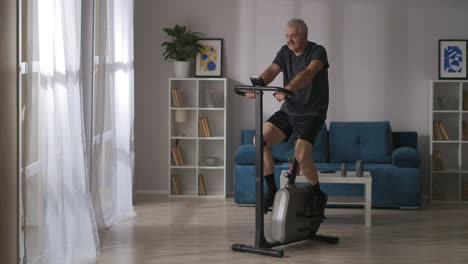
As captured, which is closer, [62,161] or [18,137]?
[18,137]

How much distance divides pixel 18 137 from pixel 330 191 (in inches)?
159

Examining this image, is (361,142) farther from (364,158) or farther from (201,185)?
(201,185)

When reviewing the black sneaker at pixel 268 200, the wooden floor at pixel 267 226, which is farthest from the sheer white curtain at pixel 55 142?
the black sneaker at pixel 268 200

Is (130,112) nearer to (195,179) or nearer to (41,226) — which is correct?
(195,179)

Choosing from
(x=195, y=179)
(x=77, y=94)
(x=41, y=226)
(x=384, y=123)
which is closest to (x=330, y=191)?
(x=384, y=123)

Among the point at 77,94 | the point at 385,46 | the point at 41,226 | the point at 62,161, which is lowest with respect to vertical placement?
the point at 41,226

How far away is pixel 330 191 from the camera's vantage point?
294 inches

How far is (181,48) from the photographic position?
8.15 metres

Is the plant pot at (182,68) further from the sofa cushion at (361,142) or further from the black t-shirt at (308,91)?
the black t-shirt at (308,91)

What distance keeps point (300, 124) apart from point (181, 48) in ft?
9.50

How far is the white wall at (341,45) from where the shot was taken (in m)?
8.27

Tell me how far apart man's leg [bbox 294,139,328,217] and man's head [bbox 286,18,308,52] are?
0.71m

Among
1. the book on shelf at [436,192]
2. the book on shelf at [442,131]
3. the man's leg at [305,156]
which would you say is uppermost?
the book on shelf at [442,131]

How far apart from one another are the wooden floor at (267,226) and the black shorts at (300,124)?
824mm
